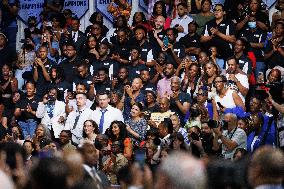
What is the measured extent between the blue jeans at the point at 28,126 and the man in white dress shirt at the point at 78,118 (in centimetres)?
91

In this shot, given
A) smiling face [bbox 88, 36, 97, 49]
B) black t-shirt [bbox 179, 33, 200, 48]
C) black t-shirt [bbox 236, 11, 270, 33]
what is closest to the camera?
black t-shirt [bbox 236, 11, 270, 33]

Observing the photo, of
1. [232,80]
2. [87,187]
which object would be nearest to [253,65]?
[232,80]

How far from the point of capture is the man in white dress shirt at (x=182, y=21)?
16.2 metres

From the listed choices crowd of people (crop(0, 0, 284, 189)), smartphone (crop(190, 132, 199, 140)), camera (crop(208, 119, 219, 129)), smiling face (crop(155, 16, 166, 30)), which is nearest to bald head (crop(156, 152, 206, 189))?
crowd of people (crop(0, 0, 284, 189))

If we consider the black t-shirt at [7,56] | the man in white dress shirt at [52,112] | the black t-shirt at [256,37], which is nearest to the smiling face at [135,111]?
the man in white dress shirt at [52,112]

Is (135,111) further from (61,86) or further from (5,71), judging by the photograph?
(5,71)

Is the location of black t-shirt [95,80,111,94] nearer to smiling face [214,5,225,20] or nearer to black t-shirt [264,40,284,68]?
smiling face [214,5,225,20]

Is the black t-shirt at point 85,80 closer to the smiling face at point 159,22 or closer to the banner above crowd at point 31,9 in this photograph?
the smiling face at point 159,22

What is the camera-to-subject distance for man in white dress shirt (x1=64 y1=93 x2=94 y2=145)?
14.3 m

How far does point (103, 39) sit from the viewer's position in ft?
55.3

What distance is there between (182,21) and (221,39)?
47.0 inches

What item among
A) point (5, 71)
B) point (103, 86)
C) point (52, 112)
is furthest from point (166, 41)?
point (5, 71)

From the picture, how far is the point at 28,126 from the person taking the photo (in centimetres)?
1556

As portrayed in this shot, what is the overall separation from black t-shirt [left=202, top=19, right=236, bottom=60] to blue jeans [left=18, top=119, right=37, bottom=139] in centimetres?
354
